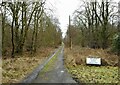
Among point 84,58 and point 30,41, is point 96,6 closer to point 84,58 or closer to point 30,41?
point 30,41

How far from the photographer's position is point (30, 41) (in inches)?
1138

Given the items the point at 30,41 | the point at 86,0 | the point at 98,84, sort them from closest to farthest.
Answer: the point at 98,84, the point at 30,41, the point at 86,0

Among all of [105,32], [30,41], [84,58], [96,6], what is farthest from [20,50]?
[96,6]

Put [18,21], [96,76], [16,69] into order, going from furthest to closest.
Answer: [18,21] < [16,69] < [96,76]

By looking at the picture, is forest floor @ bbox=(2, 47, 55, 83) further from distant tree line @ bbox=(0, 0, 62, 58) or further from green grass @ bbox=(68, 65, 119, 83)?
distant tree line @ bbox=(0, 0, 62, 58)

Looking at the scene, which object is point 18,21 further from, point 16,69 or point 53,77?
point 53,77

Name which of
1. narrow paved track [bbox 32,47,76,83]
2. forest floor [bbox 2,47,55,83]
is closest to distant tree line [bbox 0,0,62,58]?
forest floor [bbox 2,47,55,83]

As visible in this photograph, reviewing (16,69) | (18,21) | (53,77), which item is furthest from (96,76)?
(18,21)

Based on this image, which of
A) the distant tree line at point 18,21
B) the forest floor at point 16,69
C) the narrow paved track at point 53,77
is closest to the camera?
the narrow paved track at point 53,77

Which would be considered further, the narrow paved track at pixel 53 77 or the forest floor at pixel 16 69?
the forest floor at pixel 16 69

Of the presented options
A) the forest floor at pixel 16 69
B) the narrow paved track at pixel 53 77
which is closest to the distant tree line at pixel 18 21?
the forest floor at pixel 16 69

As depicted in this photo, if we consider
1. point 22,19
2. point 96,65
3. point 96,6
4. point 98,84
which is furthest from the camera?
point 96,6

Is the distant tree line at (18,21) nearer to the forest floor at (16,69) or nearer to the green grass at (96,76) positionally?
the forest floor at (16,69)

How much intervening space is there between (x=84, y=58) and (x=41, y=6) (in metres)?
11.1
